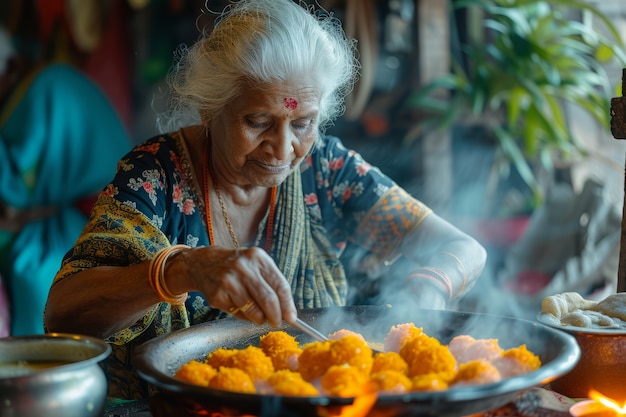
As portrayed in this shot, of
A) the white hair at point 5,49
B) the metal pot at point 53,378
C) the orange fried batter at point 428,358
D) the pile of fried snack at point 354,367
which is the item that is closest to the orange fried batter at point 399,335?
the pile of fried snack at point 354,367

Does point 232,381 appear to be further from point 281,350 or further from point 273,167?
point 273,167

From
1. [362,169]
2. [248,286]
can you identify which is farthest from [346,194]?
[248,286]

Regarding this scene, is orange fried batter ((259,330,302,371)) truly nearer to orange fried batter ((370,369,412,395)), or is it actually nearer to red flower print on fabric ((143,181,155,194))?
orange fried batter ((370,369,412,395))

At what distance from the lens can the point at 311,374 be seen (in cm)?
145

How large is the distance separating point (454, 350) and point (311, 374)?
33 cm

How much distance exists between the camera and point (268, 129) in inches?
83.1

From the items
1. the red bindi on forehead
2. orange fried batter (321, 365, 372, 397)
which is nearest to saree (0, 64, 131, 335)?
the red bindi on forehead

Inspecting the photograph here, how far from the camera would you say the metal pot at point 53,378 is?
121cm

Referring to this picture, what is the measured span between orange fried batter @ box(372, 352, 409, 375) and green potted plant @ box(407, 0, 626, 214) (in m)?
3.25

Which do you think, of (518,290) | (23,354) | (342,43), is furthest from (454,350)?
(518,290)

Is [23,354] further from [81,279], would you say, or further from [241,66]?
[241,66]

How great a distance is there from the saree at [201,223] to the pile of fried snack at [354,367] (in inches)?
19.9

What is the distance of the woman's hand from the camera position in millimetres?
1495

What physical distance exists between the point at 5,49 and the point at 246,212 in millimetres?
3472
